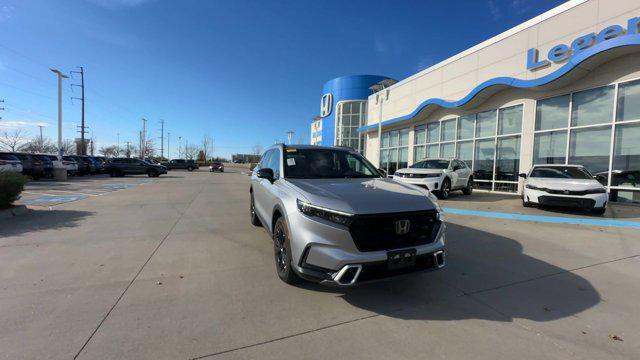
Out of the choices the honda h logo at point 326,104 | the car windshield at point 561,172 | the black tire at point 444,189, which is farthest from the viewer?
the honda h logo at point 326,104

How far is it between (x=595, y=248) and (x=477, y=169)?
38.1 ft

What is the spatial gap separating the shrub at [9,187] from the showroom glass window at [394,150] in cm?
1986

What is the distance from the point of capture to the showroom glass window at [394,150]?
2264 centimetres

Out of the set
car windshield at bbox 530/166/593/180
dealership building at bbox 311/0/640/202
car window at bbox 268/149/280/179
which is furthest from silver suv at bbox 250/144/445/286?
dealership building at bbox 311/0/640/202

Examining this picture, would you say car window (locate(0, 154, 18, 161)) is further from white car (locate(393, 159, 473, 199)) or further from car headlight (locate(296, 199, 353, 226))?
car headlight (locate(296, 199, 353, 226))

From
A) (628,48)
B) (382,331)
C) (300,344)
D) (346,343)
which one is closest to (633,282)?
(382,331)

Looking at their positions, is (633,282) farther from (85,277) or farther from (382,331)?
(85,277)

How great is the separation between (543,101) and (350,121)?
27.2 meters

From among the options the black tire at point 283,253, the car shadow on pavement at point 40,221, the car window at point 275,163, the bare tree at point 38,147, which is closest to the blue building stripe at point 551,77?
the car window at point 275,163

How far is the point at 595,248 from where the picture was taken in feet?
18.0

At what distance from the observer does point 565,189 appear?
342 inches

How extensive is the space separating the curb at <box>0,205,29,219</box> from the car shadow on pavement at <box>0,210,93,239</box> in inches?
4.7

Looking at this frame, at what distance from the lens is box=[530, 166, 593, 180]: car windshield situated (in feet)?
30.4

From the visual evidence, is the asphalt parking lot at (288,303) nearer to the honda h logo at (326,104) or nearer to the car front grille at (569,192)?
the car front grille at (569,192)
